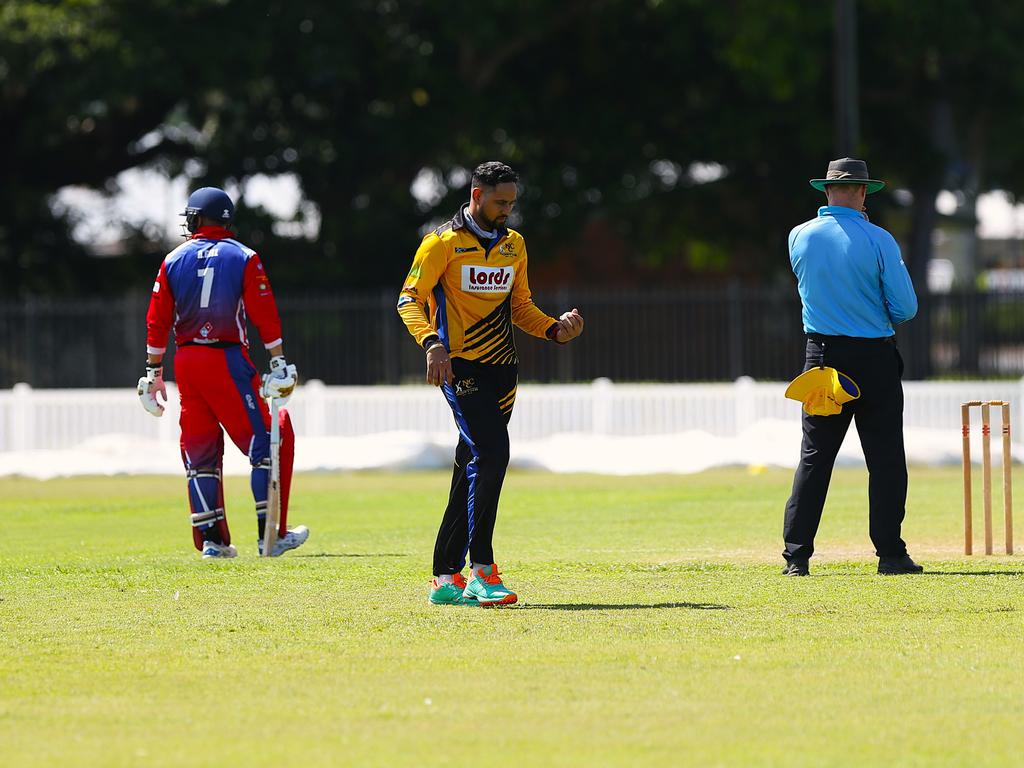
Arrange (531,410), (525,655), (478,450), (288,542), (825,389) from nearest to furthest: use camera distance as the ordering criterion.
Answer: (525,655), (478,450), (825,389), (288,542), (531,410)

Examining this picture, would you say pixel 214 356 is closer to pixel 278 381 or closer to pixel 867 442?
pixel 278 381

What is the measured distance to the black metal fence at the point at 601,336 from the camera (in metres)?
25.0

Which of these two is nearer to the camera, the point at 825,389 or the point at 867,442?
the point at 825,389

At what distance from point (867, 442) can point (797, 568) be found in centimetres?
75

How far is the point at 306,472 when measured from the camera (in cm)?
1869

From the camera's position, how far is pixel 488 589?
26.3ft

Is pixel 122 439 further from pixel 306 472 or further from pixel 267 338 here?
pixel 267 338

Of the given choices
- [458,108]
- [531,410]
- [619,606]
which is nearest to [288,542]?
[619,606]

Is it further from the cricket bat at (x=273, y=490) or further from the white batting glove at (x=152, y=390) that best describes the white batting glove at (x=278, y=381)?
the white batting glove at (x=152, y=390)

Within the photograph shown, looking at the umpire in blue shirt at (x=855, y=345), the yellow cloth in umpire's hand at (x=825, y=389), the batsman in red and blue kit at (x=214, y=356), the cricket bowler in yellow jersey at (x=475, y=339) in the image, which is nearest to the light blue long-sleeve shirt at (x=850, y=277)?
the umpire in blue shirt at (x=855, y=345)

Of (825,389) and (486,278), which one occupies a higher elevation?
(486,278)

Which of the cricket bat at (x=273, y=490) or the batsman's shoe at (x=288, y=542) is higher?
the cricket bat at (x=273, y=490)

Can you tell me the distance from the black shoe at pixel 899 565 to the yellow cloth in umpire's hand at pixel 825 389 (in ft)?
2.54

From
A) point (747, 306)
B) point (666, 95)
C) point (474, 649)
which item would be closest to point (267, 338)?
point (474, 649)
